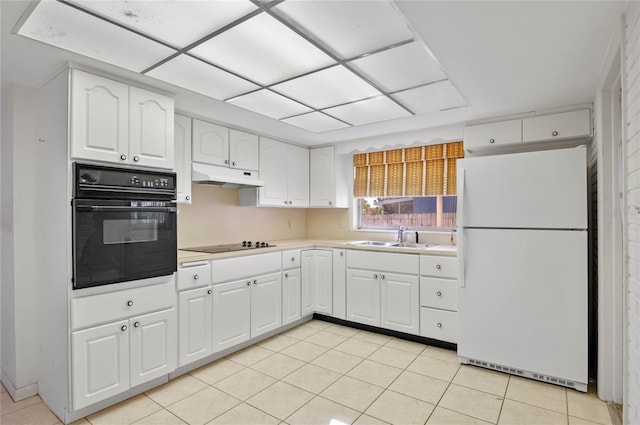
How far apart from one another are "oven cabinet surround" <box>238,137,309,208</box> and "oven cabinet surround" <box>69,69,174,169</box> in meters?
1.30

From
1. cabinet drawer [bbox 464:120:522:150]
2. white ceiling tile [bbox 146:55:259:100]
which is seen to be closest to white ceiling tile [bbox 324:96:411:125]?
cabinet drawer [bbox 464:120:522:150]

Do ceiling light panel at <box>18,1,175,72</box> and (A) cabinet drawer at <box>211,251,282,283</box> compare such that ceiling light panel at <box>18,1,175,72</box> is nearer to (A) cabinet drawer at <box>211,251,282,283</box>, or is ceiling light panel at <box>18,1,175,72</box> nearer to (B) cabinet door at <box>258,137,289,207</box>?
(A) cabinet drawer at <box>211,251,282,283</box>

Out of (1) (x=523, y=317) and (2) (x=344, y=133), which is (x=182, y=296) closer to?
(2) (x=344, y=133)

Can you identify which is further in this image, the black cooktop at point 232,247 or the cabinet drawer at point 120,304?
the black cooktop at point 232,247

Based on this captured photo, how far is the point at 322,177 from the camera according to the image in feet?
14.1

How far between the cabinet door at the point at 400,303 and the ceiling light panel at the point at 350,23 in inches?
85.6

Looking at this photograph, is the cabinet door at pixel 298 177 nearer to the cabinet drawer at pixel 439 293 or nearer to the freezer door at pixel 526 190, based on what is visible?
the cabinet drawer at pixel 439 293

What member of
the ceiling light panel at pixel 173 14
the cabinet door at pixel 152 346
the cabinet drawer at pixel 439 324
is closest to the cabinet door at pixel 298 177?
the cabinet drawer at pixel 439 324

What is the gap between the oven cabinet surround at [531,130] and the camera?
8.98ft

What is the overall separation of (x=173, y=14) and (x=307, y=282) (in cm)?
288

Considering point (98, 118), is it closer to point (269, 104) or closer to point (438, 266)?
point (269, 104)

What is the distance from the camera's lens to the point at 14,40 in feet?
5.67

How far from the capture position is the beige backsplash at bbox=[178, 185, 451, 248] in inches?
133

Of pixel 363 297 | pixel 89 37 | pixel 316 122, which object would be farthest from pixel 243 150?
pixel 363 297
